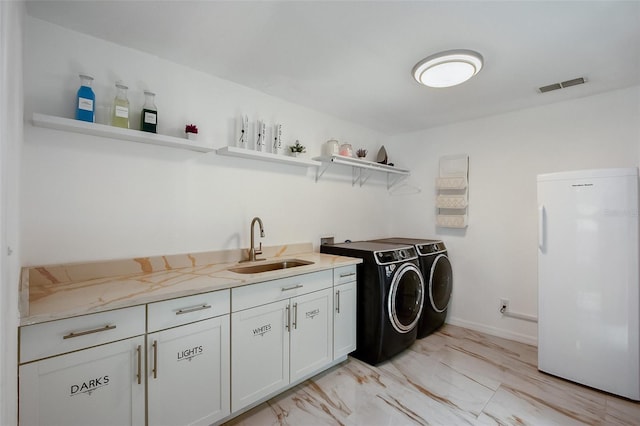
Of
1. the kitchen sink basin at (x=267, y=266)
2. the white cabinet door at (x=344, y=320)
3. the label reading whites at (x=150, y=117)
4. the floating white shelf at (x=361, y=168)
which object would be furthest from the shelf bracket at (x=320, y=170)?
the label reading whites at (x=150, y=117)

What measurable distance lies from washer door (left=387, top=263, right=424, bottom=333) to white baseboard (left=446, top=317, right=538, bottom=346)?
2.83 feet

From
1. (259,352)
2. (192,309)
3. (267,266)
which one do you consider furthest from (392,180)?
(192,309)

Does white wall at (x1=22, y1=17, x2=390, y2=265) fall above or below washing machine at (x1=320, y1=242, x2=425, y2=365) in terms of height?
above

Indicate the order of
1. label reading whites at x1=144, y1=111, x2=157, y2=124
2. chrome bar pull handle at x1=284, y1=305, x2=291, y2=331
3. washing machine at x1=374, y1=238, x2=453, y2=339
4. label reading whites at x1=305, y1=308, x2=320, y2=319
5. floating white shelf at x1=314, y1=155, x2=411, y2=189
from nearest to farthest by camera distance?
1. label reading whites at x1=144, y1=111, x2=157, y2=124
2. chrome bar pull handle at x1=284, y1=305, x2=291, y2=331
3. label reading whites at x1=305, y1=308, x2=320, y2=319
4. floating white shelf at x1=314, y1=155, x2=411, y2=189
5. washing machine at x1=374, y1=238, x2=453, y2=339

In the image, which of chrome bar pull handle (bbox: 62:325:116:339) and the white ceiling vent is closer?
chrome bar pull handle (bbox: 62:325:116:339)

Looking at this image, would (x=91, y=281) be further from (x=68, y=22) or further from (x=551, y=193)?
(x=551, y=193)

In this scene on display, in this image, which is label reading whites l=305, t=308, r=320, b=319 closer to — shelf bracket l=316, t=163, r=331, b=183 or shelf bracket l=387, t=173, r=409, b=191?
shelf bracket l=316, t=163, r=331, b=183

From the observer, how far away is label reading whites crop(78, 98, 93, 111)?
1561mm

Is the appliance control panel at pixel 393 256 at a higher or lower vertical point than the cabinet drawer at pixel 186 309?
higher

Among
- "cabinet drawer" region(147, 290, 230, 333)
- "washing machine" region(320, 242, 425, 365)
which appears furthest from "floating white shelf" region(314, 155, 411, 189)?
"cabinet drawer" region(147, 290, 230, 333)

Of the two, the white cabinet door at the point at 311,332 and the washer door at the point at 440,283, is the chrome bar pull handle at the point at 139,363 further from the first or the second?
the washer door at the point at 440,283

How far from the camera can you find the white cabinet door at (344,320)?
222 cm

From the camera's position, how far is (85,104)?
61.7 inches

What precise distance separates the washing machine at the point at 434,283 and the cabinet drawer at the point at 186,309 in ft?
6.43
